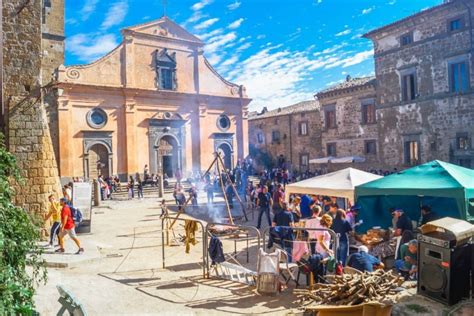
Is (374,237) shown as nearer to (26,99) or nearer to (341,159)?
(26,99)

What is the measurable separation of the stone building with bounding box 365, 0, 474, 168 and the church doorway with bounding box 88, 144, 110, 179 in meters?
18.6

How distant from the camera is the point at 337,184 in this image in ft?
34.4

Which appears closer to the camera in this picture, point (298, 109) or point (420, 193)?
point (420, 193)

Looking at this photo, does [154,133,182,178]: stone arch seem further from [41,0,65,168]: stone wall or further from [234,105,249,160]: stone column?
[41,0,65,168]: stone wall

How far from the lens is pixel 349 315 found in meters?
4.22

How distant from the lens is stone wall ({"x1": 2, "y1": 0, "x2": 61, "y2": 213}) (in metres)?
11.2

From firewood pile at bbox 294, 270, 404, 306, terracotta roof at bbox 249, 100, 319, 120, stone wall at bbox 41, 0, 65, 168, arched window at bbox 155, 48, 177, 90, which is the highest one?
stone wall at bbox 41, 0, 65, 168

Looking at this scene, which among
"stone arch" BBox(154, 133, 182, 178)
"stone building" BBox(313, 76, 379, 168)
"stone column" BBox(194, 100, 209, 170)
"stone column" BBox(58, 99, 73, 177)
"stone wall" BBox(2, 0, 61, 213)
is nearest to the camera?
"stone wall" BBox(2, 0, 61, 213)

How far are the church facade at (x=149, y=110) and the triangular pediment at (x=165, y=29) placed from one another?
0.07 m

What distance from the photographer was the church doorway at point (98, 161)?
80.5 feet

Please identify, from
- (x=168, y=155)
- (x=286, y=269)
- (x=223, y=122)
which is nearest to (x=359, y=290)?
(x=286, y=269)

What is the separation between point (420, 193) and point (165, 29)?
80.2 ft

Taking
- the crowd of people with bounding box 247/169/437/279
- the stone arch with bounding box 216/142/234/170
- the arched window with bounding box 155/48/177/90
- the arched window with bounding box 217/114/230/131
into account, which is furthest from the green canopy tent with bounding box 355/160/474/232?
the arched window with bounding box 155/48/177/90

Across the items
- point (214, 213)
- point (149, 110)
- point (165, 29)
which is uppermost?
point (165, 29)
